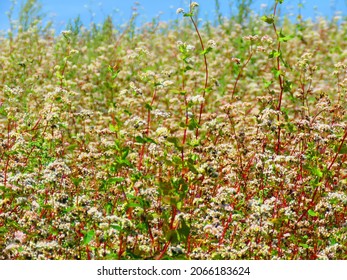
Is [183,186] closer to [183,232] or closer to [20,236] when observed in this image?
[183,232]

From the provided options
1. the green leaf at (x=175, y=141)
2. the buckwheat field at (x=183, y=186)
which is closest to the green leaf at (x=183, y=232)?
the buckwheat field at (x=183, y=186)

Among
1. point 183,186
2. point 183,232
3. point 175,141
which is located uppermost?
point 175,141

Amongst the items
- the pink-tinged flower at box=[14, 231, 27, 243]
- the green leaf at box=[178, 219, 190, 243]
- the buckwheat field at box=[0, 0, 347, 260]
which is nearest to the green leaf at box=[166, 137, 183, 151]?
the buckwheat field at box=[0, 0, 347, 260]

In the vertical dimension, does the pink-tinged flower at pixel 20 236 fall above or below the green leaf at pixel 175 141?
below

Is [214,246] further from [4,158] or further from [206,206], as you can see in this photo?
[4,158]

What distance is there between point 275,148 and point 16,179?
2669 mm

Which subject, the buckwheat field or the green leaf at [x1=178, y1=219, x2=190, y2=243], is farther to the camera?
the buckwheat field

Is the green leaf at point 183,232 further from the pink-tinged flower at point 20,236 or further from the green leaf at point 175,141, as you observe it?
the pink-tinged flower at point 20,236

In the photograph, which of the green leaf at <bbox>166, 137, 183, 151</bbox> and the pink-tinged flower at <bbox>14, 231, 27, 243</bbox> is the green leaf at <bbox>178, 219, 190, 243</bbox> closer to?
the green leaf at <bbox>166, 137, 183, 151</bbox>

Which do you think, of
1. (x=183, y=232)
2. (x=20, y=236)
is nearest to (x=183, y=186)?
(x=183, y=232)

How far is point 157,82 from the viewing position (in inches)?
211

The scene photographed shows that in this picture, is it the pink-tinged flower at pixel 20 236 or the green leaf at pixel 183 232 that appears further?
the pink-tinged flower at pixel 20 236

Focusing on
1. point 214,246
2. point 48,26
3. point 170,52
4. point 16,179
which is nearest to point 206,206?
point 214,246

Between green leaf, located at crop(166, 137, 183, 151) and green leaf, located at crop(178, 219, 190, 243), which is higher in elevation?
green leaf, located at crop(166, 137, 183, 151)
